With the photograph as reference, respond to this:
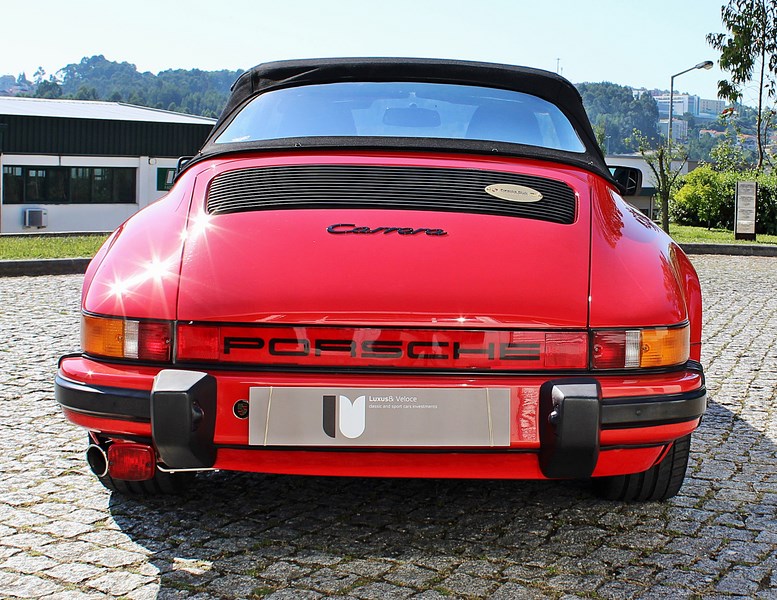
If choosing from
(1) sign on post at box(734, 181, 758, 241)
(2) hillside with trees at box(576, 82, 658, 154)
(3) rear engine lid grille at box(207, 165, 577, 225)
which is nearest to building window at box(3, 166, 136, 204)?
(1) sign on post at box(734, 181, 758, 241)

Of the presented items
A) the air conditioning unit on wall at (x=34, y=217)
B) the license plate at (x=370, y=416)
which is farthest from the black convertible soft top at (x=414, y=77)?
the air conditioning unit on wall at (x=34, y=217)

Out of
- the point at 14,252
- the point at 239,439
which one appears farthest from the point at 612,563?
the point at 14,252

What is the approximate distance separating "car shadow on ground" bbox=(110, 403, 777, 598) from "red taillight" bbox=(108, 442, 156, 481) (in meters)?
0.30

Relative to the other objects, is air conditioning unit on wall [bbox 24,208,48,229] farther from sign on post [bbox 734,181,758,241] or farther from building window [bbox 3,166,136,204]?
sign on post [bbox 734,181,758,241]

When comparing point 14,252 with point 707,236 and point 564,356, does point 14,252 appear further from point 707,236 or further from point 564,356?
point 707,236

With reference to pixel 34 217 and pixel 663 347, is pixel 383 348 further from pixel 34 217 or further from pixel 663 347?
pixel 34 217

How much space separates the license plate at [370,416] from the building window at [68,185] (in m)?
38.8

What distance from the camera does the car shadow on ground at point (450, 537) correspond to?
289 centimetres

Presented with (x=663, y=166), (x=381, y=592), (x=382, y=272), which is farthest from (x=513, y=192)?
(x=663, y=166)

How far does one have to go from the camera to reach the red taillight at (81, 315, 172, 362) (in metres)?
2.83

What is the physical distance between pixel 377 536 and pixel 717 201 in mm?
26219

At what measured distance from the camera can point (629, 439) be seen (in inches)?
112

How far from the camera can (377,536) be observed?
3254 mm

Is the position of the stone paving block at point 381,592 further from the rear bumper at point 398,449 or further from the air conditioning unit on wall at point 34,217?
the air conditioning unit on wall at point 34,217
